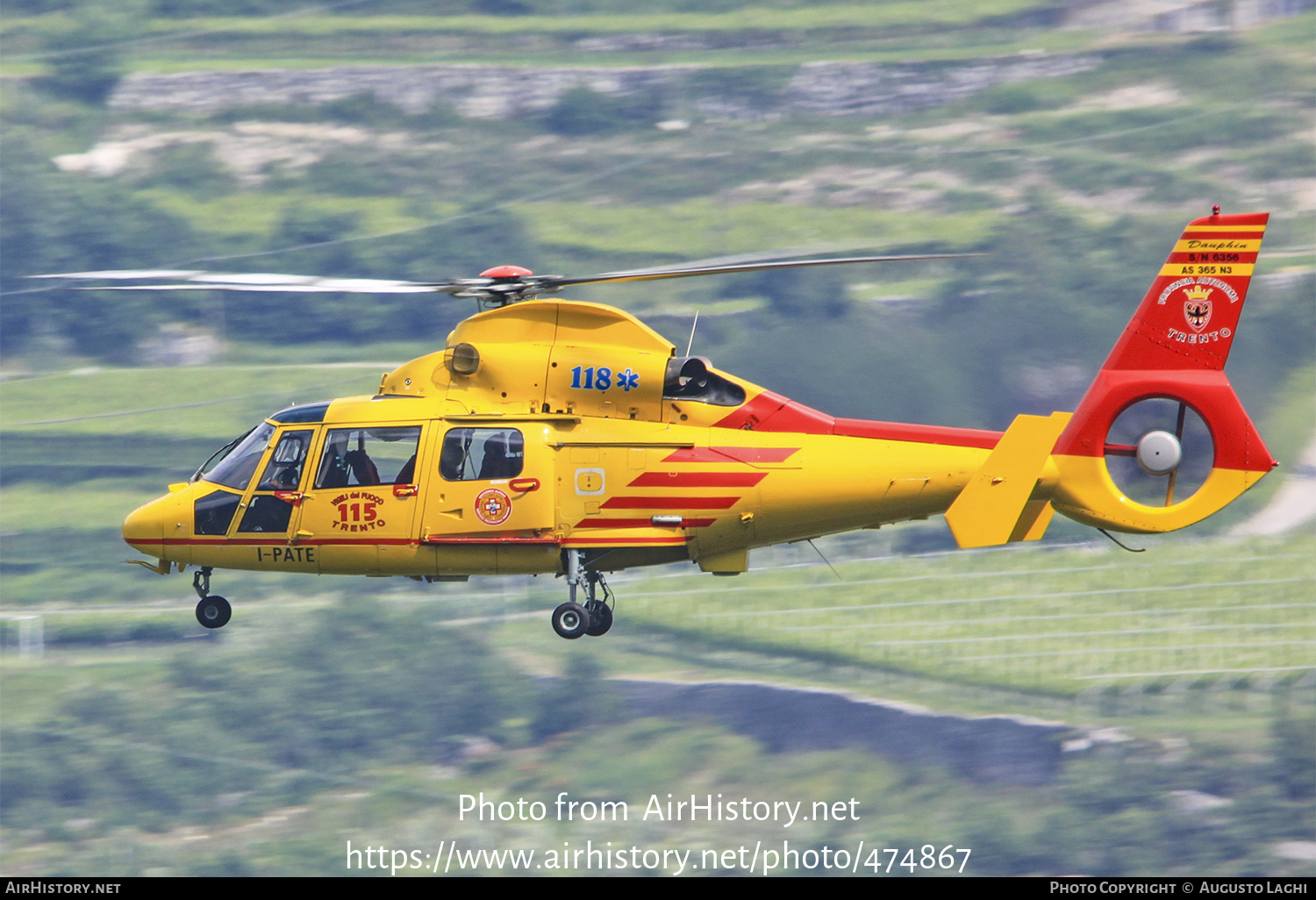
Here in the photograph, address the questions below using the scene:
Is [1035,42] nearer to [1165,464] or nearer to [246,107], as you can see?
[246,107]

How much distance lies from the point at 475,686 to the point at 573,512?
189 feet

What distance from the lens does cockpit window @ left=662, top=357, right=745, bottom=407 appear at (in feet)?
60.1

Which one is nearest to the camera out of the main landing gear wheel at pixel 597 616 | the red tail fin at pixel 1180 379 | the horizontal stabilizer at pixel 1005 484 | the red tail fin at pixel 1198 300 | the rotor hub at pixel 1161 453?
the horizontal stabilizer at pixel 1005 484

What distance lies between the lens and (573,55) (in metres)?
141

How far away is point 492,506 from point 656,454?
2.06m

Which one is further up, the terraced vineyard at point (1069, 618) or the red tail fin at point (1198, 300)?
the red tail fin at point (1198, 300)

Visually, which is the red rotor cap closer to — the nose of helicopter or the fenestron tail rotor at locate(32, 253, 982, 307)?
the fenestron tail rotor at locate(32, 253, 982, 307)

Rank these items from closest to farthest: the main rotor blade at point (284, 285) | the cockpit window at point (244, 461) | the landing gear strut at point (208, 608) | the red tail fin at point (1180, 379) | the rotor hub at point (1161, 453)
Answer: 1. the main rotor blade at point (284, 285)
2. the rotor hub at point (1161, 453)
3. the red tail fin at point (1180, 379)
4. the cockpit window at point (244, 461)
5. the landing gear strut at point (208, 608)

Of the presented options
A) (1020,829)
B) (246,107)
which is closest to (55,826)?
(1020,829)

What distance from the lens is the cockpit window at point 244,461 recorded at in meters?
19.1

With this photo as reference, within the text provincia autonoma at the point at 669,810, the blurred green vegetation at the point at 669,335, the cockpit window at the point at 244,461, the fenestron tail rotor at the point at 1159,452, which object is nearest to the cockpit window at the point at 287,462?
the cockpit window at the point at 244,461

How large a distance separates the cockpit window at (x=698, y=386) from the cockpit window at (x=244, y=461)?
5084 mm

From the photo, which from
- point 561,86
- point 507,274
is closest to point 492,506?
point 507,274

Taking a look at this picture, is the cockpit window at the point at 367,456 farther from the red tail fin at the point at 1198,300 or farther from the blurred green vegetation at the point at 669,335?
the blurred green vegetation at the point at 669,335
